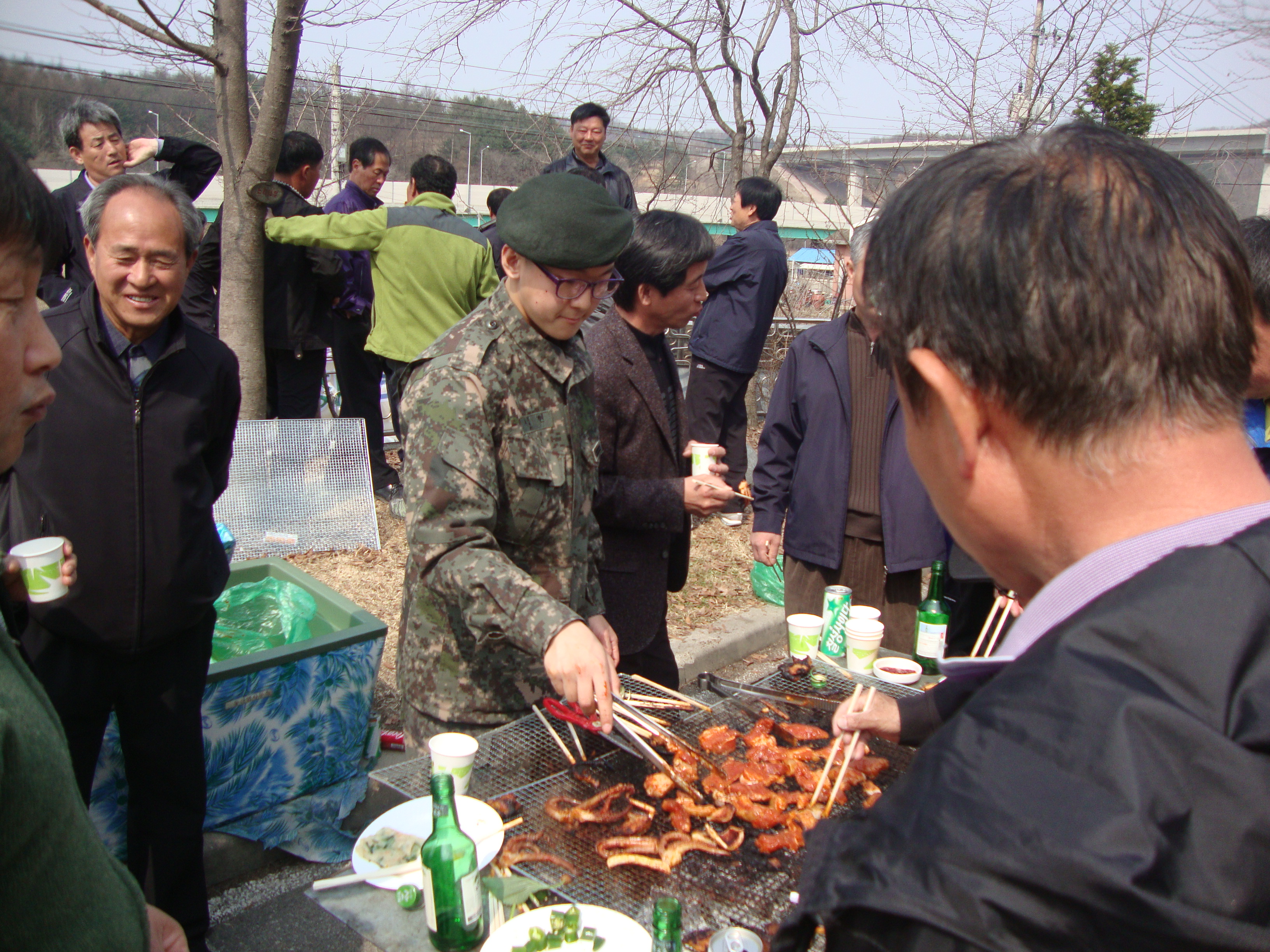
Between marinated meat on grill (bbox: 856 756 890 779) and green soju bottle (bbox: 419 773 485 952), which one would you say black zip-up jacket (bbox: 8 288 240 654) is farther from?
marinated meat on grill (bbox: 856 756 890 779)

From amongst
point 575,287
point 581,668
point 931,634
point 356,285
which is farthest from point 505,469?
point 356,285

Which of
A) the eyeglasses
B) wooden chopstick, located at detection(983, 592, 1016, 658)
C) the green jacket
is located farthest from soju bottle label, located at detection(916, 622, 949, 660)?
the green jacket

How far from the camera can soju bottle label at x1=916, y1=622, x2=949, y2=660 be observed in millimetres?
2977

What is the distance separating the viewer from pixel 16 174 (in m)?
1.22

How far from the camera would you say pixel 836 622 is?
3023 millimetres

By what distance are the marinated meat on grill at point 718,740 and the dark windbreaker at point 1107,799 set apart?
1.59 metres

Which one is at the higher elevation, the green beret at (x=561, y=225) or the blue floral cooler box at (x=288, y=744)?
the green beret at (x=561, y=225)

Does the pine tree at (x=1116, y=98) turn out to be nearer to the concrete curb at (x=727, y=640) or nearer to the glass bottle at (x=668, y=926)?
the concrete curb at (x=727, y=640)

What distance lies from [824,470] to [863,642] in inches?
42.1

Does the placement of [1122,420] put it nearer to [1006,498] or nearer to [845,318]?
[1006,498]

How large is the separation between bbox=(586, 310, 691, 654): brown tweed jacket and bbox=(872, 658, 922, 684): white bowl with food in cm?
88

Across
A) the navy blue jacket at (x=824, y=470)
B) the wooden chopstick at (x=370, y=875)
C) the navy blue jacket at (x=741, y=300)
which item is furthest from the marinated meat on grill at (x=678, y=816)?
the navy blue jacket at (x=741, y=300)

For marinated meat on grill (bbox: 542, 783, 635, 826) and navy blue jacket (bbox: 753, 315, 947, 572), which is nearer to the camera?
marinated meat on grill (bbox: 542, 783, 635, 826)

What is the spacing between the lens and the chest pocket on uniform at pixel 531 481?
2.39 meters
